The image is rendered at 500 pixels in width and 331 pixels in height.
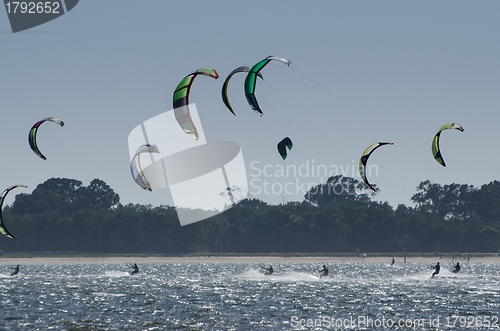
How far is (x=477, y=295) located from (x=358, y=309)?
36.1ft

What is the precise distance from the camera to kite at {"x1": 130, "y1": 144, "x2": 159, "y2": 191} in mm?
35653

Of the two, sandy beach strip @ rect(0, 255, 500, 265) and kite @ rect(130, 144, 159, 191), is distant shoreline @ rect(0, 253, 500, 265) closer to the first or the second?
sandy beach strip @ rect(0, 255, 500, 265)

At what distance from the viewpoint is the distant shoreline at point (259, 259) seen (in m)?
95.9

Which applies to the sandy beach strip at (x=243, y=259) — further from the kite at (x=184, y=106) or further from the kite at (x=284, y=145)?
the kite at (x=184, y=106)

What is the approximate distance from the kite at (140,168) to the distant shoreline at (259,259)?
59.4 metres

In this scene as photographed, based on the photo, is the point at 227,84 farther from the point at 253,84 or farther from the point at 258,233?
the point at 258,233

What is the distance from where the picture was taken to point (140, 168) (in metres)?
36.9

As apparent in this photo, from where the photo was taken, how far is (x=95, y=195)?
141 meters

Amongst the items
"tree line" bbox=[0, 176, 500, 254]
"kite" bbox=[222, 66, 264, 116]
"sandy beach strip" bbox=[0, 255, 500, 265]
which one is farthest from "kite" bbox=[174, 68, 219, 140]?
"tree line" bbox=[0, 176, 500, 254]

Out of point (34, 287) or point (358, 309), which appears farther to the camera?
point (34, 287)

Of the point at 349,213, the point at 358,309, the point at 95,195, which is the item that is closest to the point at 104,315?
the point at 358,309

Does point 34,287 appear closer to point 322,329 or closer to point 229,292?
point 229,292

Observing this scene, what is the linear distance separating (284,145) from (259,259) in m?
69.2

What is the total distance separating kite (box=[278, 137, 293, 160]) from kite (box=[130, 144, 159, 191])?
763 centimetres
